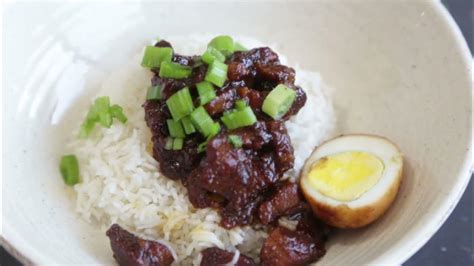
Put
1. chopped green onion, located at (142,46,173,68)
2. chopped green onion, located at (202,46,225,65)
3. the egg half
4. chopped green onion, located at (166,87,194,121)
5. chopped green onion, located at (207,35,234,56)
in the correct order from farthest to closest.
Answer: chopped green onion, located at (207,35,234,56) < chopped green onion, located at (142,46,173,68) < chopped green onion, located at (202,46,225,65) < chopped green onion, located at (166,87,194,121) < the egg half

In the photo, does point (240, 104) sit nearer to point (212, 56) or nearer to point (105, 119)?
point (212, 56)

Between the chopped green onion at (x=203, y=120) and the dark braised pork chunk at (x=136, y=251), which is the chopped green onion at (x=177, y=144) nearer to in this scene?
the chopped green onion at (x=203, y=120)

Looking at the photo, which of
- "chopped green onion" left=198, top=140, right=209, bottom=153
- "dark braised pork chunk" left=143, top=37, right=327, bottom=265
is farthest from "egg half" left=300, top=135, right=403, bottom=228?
"chopped green onion" left=198, top=140, right=209, bottom=153

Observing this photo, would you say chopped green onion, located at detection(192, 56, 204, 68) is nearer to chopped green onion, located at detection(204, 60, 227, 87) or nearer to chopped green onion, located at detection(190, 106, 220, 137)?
chopped green onion, located at detection(204, 60, 227, 87)

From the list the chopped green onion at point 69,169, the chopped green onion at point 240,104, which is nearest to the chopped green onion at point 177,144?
the chopped green onion at point 240,104

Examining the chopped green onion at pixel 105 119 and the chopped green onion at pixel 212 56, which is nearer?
the chopped green onion at pixel 212 56
